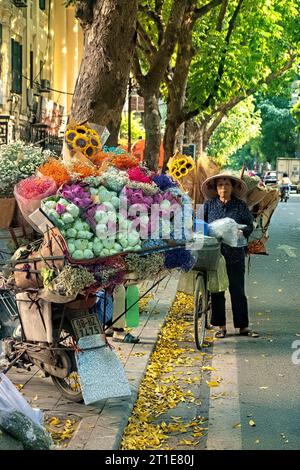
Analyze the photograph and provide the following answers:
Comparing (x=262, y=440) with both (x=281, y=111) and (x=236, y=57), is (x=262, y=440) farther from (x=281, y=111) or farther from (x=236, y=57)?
(x=281, y=111)

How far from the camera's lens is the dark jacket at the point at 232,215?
10.2m

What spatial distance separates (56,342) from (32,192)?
1.15 metres

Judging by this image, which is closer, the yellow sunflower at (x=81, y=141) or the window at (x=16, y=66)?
the yellow sunflower at (x=81, y=141)

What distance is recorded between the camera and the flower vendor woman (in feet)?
33.5

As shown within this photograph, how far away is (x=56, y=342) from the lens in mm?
6969

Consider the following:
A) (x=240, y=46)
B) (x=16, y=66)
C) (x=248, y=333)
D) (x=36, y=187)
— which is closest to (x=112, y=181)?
(x=36, y=187)

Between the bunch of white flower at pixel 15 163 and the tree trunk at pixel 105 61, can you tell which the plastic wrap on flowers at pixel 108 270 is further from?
the tree trunk at pixel 105 61

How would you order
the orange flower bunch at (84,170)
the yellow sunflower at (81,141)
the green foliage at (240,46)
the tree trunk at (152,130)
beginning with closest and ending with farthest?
1. the orange flower bunch at (84,170)
2. the yellow sunflower at (81,141)
3. the tree trunk at (152,130)
4. the green foliage at (240,46)

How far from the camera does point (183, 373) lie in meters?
8.48

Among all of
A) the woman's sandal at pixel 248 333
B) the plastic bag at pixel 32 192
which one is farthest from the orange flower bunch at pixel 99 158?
the woman's sandal at pixel 248 333

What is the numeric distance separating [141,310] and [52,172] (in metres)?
5.04

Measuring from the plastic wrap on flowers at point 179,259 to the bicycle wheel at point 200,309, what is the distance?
1.98 meters

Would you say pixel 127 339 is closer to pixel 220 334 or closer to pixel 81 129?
pixel 220 334
